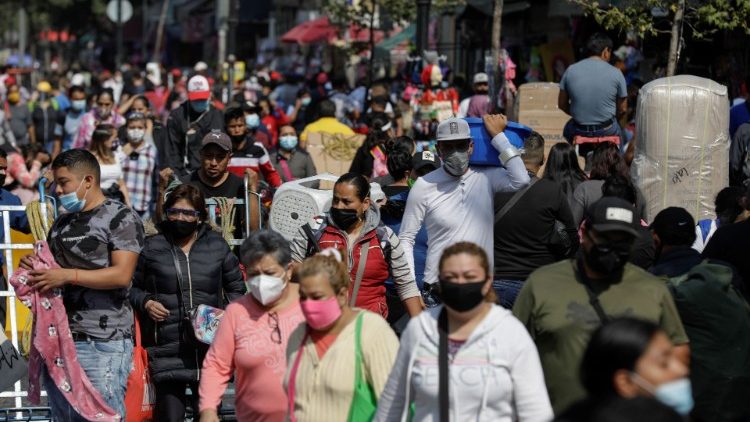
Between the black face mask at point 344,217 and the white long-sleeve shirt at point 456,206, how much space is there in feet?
1.22

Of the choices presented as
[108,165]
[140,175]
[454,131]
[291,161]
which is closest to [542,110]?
[291,161]

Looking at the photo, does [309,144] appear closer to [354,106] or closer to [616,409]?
[354,106]

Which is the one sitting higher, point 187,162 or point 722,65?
point 722,65

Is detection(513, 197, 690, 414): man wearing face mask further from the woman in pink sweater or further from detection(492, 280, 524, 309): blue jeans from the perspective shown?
detection(492, 280, 524, 309): blue jeans

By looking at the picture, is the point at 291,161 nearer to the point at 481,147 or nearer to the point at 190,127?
the point at 190,127

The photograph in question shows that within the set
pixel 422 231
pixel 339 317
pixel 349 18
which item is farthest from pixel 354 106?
pixel 339 317

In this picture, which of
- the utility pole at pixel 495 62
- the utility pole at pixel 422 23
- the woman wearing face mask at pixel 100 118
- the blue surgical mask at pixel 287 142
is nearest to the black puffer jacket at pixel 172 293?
the blue surgical mask at pixel 287 142

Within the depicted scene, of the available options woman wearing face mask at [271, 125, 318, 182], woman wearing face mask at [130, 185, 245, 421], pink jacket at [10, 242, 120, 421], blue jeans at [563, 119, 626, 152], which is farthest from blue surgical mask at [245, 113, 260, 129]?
pink jacket at [10, 242, 120, 421]

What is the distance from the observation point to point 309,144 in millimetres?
15391

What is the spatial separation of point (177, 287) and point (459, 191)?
174 centimetres

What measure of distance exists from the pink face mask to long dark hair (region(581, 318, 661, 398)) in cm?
190

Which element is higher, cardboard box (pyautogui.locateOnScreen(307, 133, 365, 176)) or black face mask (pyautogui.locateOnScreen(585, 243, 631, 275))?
black face mask (pyautogui.locateOnScreen(585, 243, 631, 275))

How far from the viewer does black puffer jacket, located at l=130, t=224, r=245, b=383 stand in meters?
8.10

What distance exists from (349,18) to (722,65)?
36.7 feet
